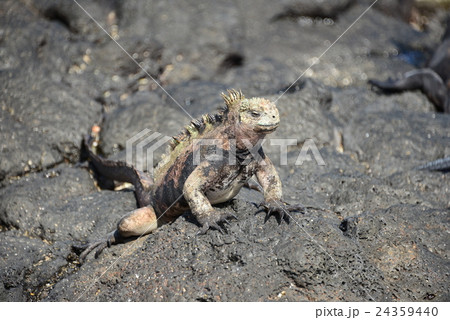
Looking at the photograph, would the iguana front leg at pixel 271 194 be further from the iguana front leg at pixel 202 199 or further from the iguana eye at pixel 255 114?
the iguana eye at pixel 255 114

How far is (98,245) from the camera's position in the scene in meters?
4.23

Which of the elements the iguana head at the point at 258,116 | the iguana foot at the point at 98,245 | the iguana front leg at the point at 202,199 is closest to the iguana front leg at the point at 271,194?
the iguana front leg at the point at 202,199

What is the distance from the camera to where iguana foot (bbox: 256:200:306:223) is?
3.52 meters

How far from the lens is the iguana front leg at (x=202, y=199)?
3.46 m

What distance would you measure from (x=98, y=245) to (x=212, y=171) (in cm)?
133

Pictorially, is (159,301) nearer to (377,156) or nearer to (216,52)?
(377,156)

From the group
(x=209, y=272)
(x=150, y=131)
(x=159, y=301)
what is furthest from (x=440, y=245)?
(x=150, y=131)

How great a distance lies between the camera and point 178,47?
8898mm

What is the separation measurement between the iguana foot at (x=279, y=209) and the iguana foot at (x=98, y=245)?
1.37 meters

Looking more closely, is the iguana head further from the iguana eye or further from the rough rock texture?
the rough rock texture

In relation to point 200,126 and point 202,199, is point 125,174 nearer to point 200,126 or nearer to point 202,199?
point 200,126


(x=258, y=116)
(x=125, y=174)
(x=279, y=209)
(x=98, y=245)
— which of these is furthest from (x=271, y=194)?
(x=125, y=174)

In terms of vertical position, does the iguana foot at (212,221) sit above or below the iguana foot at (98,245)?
above
